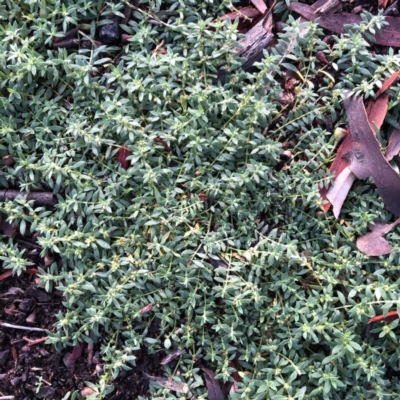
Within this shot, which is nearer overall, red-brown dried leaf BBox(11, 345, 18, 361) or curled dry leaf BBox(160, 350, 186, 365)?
curled dry leaf BBox(160, 350, 186, 365)

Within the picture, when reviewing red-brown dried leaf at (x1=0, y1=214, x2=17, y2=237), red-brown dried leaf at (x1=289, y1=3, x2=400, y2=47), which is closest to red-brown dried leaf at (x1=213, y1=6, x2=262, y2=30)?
red-brown dried leaf at (x1=289, y1=3, x2=400, y2=47)

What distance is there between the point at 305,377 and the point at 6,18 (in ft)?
10.2

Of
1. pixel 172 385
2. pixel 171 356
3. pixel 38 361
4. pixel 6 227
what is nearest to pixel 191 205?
pixel 171 356

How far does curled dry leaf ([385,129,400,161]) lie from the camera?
10.7ft

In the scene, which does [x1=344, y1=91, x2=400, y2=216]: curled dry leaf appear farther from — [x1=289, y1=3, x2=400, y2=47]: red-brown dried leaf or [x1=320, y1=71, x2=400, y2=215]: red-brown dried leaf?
[x1=289, y1=3, x2=400, y2=47]: red-brown dried leaf

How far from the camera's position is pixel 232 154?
3.23m

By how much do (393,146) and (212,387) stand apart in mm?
2010

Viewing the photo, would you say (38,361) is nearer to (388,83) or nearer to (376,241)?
(376,241)

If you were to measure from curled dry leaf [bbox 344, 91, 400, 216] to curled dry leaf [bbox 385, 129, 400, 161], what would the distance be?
0.29 feet

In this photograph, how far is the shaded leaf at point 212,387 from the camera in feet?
10.3

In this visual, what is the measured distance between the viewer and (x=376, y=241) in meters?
3.18

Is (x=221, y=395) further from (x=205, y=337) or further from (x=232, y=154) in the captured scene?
(x=232, y=154)

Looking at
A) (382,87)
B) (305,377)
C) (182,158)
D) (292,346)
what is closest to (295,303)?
(292,346)

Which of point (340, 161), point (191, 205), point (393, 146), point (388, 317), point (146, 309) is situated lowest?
point (146, 309)
